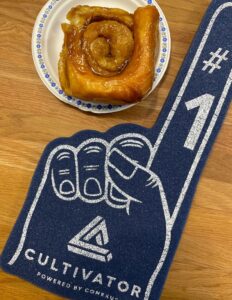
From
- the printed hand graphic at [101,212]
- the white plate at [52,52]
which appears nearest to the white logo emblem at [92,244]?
the printed hand graphic at [101,212]

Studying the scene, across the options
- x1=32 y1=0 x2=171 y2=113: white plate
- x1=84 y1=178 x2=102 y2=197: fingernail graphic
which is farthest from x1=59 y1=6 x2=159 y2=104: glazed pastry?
x1=84 y1=178 x2=102 y2=197: fingernail graphic

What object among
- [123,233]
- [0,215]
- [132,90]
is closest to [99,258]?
[123,233]

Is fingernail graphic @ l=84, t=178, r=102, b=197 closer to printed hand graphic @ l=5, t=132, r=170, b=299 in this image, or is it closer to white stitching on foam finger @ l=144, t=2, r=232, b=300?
printed hand graphic @ l=5, t=132, r=170, b=299

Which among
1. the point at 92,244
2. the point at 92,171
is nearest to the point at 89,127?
the point at 92,171

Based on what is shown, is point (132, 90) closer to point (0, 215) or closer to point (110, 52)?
point (110, 52)

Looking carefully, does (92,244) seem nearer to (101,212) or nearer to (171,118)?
(101,212)

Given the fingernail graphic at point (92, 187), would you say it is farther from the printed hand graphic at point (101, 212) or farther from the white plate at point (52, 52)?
the white plate at point (52, 52)
